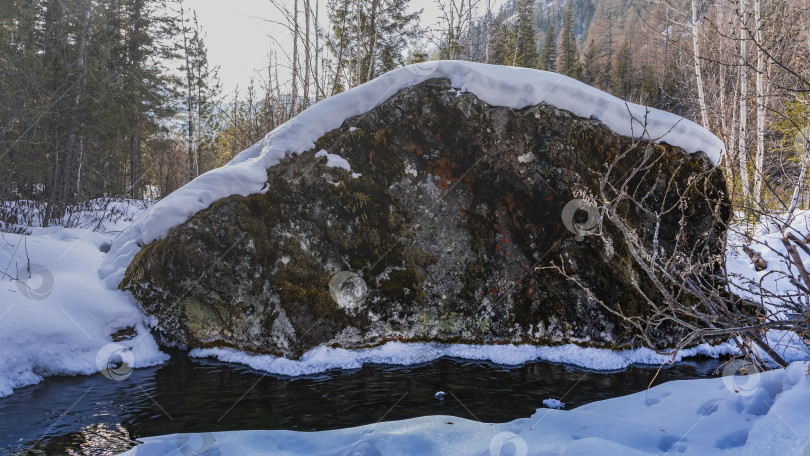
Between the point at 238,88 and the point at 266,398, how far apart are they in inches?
797

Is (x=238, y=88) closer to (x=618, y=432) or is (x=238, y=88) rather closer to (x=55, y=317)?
(x=55, y=317)

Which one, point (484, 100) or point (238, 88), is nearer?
point (484, 100)

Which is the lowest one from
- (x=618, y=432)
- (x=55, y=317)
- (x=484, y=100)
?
(x=618, y=432)

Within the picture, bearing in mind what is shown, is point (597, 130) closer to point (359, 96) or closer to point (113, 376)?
point (359, 96)

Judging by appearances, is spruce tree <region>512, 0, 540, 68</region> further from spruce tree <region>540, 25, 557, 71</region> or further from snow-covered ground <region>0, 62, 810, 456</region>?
snow-covered ground <region>0, 62, 810, 456</region>

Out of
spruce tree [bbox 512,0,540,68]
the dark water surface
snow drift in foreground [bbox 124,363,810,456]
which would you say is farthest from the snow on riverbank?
spruce tree [bbox 512,0,540,68]

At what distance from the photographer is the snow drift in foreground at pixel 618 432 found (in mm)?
1916

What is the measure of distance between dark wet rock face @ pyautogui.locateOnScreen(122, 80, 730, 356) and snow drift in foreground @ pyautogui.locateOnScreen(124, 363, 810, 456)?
219cm

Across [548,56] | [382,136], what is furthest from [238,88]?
[548,56]

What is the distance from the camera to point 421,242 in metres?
5.56

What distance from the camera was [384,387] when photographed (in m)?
4.15

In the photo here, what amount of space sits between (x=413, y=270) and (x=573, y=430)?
3.19m

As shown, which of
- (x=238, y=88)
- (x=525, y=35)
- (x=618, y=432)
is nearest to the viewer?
(x=618, y=432)

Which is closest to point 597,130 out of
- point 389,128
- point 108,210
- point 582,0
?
point 389,128
